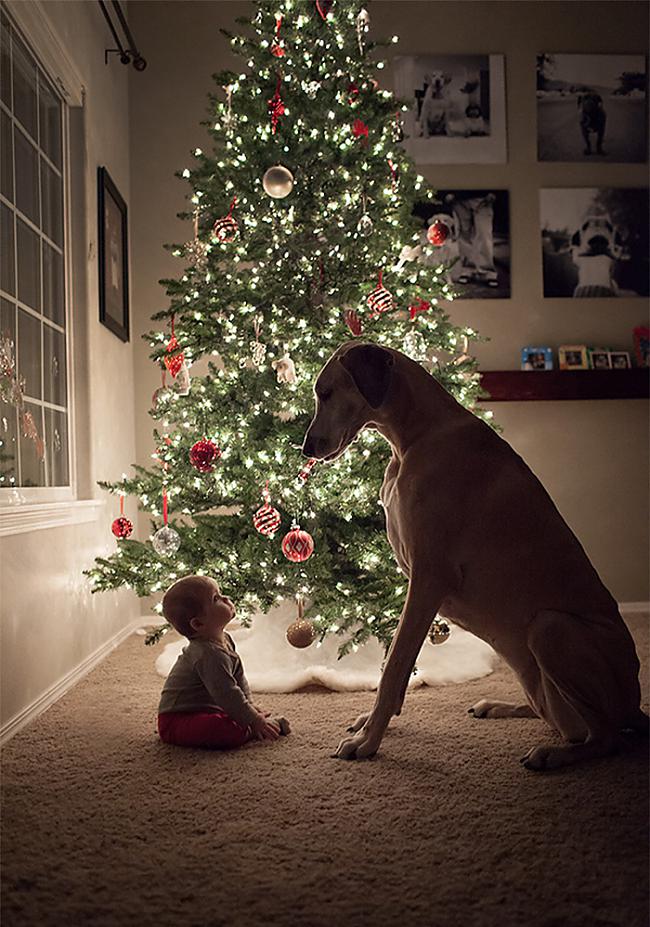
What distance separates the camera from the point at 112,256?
4.25 meters

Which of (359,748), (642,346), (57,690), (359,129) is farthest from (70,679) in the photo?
(642,346)

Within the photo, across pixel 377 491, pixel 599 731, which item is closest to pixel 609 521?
pixel 377 491

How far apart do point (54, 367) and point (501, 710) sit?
2117mm

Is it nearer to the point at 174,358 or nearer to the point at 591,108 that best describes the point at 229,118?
the point at 174,358

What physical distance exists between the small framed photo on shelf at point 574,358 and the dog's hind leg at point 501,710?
280cm

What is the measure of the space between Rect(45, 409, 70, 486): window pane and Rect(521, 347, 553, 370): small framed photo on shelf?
2.62 meters

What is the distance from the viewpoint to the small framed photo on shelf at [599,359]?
197 inches

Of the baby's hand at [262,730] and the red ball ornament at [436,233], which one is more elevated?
the red ball ornament at [436,233]

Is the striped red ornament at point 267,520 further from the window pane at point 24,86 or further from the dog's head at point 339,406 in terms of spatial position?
the window pane at point 24,86

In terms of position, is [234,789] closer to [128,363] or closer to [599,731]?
[599,731]

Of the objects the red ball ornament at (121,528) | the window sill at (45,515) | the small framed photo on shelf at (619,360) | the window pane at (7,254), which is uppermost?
the window pane at (7,254)

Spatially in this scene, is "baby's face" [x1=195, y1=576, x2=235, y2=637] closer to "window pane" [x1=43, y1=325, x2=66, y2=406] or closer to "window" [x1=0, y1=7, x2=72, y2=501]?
"window" [x1=0, y1=7, x2=72, y2=501]

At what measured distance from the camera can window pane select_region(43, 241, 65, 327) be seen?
339 cm

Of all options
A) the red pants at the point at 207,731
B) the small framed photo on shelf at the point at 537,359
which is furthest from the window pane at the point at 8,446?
the small framed photo on shelf at the point at 537,359
